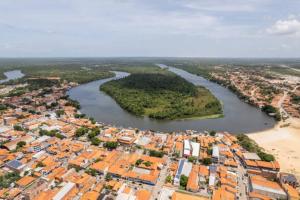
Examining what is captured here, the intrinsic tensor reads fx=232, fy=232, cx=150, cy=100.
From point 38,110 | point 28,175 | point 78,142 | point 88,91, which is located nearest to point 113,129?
point 78,142

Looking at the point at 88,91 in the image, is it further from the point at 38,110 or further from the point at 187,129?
the point at 187,129

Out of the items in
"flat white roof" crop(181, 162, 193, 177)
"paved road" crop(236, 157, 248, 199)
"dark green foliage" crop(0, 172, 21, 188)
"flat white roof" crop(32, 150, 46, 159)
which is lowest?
"paved road" crop(236, 157, 248, 199)

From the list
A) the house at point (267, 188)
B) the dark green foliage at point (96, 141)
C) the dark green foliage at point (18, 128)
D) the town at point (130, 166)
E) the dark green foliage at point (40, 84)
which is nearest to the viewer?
the house at point (267, 188)

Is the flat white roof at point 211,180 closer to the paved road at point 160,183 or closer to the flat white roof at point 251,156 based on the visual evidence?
the paved road at point 160,183

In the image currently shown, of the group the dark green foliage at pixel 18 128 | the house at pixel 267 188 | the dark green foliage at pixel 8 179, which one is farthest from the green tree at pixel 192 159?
Answer: the dark green foliage at pixel 18 128

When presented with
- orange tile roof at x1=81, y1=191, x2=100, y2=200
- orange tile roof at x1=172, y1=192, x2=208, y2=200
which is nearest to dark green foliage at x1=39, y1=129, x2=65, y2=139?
orange tile roof at x1=81, y1=191, x2=100, y2=200

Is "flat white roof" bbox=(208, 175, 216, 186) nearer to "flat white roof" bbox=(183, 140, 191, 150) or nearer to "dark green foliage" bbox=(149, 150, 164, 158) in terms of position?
"flat white roof" bbox=(183, 140, 191, 150)
